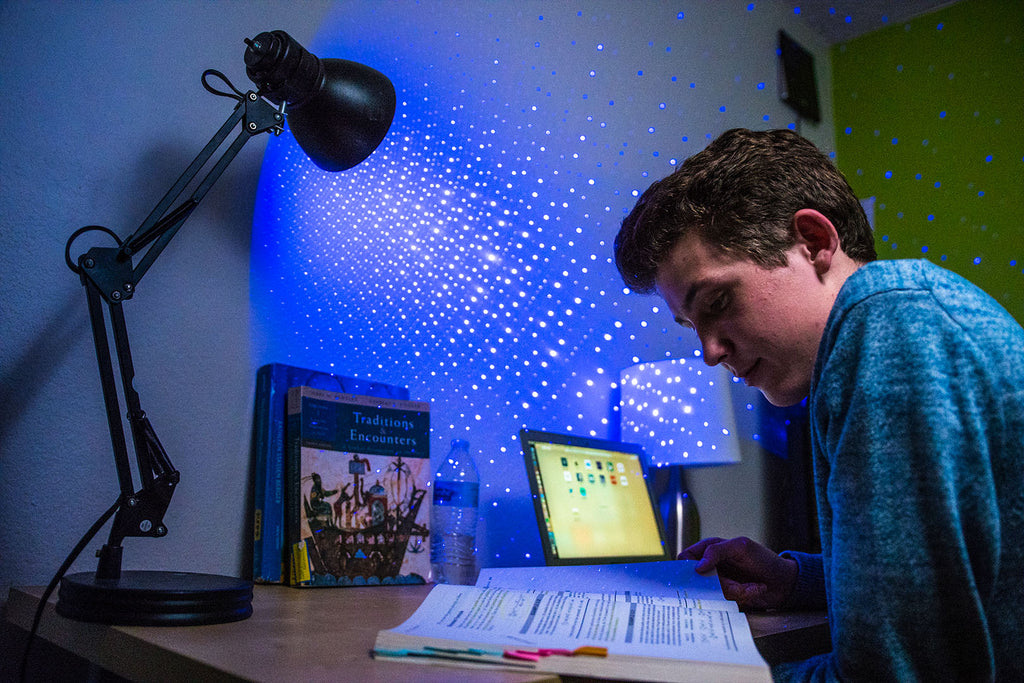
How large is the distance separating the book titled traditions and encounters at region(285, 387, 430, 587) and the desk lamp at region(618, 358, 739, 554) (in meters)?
0.62

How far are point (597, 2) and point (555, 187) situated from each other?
578 millimetres

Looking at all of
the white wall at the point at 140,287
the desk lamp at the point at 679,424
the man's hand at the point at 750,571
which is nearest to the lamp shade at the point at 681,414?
the desk lamp at the point at 679,424

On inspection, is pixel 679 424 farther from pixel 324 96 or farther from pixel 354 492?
pixel 324 96

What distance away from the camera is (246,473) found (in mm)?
1188

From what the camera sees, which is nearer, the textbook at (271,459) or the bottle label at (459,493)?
the textbook at (271,459)

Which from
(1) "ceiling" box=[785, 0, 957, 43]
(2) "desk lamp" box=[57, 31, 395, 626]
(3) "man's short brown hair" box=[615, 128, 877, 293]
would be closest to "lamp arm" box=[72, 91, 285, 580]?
(2) "desk lamp" box=[57, 31, 395, 626]

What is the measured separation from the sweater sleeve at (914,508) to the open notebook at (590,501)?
2.06 feet

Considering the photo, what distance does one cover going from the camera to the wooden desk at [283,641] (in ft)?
1.87

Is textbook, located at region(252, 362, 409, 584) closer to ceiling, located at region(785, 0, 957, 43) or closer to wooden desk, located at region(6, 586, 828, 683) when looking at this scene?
wooden desk, located at region(6, 586, 828, 683)

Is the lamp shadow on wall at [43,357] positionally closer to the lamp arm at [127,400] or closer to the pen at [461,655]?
the lamp arm at [127,400]

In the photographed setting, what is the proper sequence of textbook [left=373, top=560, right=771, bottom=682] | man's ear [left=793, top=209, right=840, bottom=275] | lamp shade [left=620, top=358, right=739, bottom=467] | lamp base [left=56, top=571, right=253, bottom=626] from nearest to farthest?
textbook [left=373, top=560, right=771, bottom=682] → lamp base [left=56, top=571, right=253, bottom=626] → man's ear [left=793, top=209, right=840, bottom=275] → lamp shade [left=620, top=358, right=739, bottom=467]

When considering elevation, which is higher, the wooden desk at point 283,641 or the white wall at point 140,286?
the white wall at point 140,286

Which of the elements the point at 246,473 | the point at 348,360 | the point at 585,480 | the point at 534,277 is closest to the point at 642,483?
the point at 585,480

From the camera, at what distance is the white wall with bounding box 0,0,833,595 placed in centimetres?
100
